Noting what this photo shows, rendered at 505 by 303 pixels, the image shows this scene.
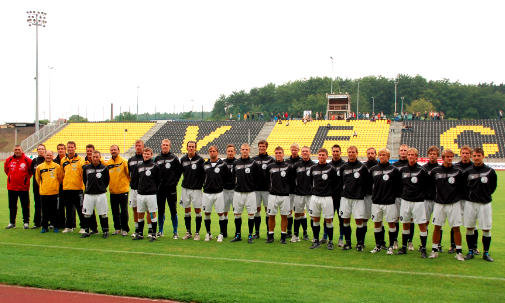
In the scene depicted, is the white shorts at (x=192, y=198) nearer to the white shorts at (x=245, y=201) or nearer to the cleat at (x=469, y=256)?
the white shorts at (x=245, y=201)

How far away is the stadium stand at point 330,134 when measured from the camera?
4659 cm

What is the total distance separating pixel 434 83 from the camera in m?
99.0

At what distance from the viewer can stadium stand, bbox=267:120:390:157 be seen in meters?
46.6

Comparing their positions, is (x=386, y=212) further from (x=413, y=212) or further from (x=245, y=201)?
(x=245, y=201)

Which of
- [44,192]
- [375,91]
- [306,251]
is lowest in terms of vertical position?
[306,251]

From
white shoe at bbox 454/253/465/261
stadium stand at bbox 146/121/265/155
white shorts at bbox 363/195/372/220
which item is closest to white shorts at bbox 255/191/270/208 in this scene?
white shorts at bbox 363/195/372/220

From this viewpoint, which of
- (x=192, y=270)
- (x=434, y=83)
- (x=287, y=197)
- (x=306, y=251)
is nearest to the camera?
(x=192, y=270)

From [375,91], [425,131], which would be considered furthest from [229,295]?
[375,91]

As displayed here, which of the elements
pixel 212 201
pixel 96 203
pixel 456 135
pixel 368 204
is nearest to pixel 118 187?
pixel 96 203

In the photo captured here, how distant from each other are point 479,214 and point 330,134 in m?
40.6

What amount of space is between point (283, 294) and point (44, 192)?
692cm

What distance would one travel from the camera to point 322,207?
32.1 feet

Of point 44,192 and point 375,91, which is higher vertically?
point 375,91

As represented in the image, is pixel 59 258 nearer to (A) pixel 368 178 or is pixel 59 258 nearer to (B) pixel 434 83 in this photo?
(A) pixel 368 178
